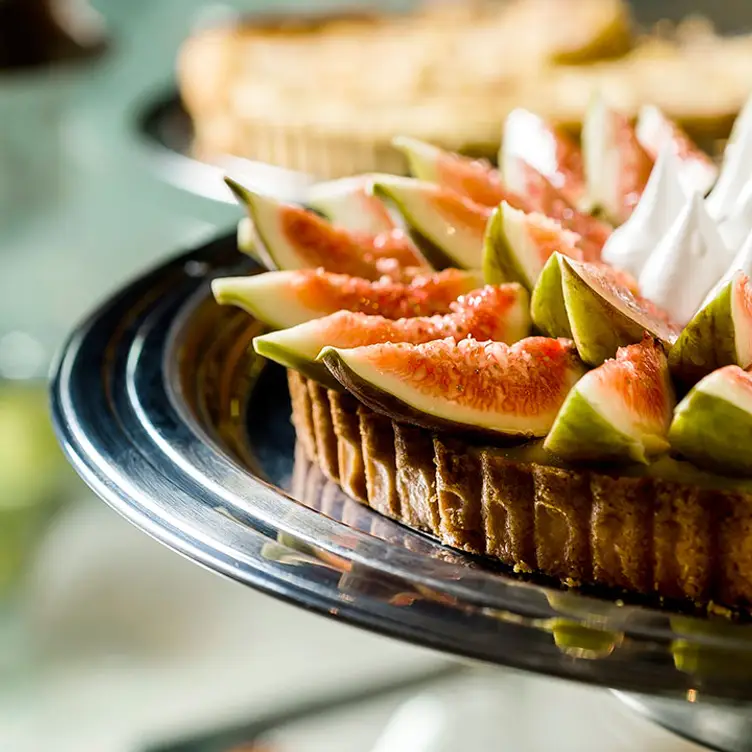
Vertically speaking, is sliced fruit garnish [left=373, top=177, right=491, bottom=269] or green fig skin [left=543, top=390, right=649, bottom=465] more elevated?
sliced fruit garnish [left=373, top=177, right=491, bottom=269]

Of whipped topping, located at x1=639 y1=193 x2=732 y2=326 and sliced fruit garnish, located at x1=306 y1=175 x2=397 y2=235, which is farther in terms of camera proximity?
sliced fruit garnish, located at x1=306 y1=175 x2=397 y2=235

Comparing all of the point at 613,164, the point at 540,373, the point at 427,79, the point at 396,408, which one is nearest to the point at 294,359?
the point at 396,408

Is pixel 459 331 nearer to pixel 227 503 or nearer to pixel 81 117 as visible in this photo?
pixel 227 503

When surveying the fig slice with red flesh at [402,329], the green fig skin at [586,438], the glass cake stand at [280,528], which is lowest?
the glass cake stand at [280,528]

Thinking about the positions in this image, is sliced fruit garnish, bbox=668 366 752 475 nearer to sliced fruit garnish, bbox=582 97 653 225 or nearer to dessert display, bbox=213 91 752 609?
dessert display, bbox=213 91 752 609

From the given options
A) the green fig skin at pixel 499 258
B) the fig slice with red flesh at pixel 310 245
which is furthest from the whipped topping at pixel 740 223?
the fig slice with red flesh at pixel 310 245

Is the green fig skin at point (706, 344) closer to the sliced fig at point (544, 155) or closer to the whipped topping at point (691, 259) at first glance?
the whipped topping at point (691, 259)

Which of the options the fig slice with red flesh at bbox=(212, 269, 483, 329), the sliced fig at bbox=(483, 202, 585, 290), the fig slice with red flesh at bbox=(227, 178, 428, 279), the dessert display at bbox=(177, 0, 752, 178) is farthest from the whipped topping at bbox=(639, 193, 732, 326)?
the dessert display at bbox=(177, 0, 752, 178)
